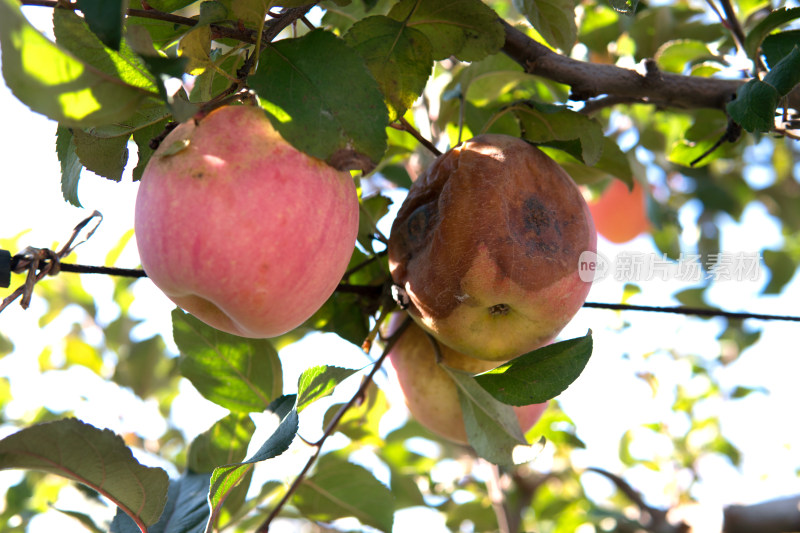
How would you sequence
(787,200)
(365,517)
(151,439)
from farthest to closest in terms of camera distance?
(787,200) → (151,439) → (365,517)

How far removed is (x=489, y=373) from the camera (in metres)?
0.88

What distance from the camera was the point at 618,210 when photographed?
7.56 feet

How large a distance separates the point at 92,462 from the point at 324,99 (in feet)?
1.73

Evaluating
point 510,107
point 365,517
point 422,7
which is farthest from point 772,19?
point 365,517

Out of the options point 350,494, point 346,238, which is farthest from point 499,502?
point 346,238

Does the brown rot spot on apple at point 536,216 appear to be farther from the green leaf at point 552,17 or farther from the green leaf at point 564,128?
the green leaf at point 552,17

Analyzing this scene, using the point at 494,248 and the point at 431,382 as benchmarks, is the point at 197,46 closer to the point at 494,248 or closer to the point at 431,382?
the point at 494,248

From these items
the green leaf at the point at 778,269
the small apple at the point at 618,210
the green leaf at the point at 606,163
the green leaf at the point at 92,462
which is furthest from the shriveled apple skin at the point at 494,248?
the green leaf at the point at 778,269

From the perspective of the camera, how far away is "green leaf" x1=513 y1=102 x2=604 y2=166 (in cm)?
92

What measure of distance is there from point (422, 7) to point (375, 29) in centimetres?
8

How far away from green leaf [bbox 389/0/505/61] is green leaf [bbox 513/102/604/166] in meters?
0.11

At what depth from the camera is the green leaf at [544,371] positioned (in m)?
0.82

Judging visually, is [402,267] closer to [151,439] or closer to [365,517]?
[365,517]

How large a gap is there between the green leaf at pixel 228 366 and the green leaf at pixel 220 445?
44 millimetres
